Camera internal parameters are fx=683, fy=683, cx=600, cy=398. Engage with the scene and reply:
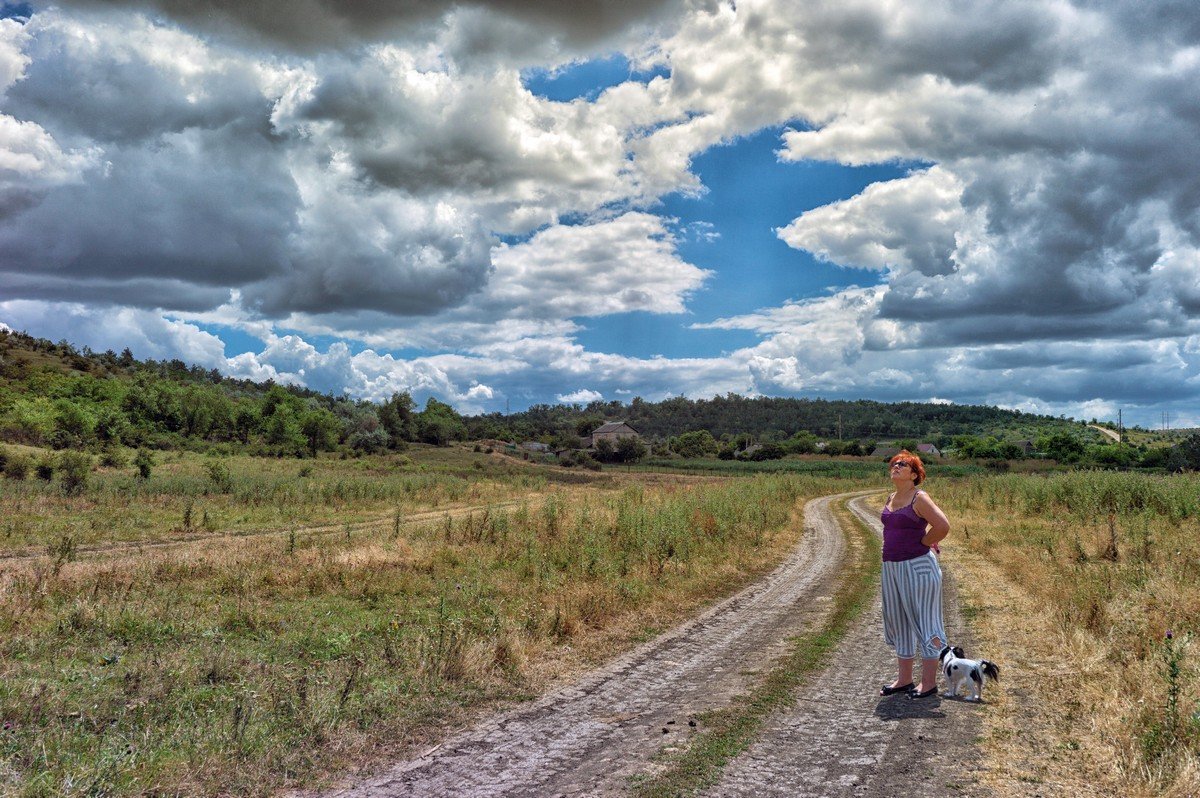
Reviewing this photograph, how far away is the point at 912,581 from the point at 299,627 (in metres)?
7.99

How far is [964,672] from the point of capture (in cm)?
629

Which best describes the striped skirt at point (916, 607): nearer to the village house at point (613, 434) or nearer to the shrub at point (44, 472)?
the shrub at point (44, 472)

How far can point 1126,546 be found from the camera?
15156mm

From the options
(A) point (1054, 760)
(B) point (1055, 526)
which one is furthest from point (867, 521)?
(A) point (1054, 760)

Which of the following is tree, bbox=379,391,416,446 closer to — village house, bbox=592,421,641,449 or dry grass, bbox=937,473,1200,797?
village house, bbox=592,421,641,449

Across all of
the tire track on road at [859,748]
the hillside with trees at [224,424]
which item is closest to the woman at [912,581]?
the tire track on road at [859,748]

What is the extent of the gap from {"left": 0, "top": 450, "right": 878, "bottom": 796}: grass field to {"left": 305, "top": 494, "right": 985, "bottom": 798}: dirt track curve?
1.98 feet

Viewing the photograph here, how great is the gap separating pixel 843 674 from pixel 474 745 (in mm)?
4129

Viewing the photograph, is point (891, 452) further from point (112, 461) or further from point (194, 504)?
point (194, 504)

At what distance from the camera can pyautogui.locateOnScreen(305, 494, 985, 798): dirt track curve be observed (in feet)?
15.8

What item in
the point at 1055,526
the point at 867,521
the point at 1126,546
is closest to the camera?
the point at 1126,546

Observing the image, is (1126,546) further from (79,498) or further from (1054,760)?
(79,498)

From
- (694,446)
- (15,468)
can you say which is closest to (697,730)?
(15,468)

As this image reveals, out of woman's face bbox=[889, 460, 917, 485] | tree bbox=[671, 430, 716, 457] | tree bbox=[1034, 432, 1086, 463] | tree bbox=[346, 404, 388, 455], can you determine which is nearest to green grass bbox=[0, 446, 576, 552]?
woman's face bbox=[889, 460, 917, 485]
